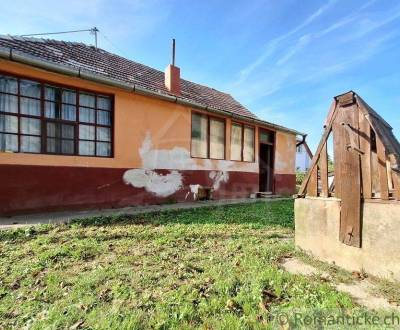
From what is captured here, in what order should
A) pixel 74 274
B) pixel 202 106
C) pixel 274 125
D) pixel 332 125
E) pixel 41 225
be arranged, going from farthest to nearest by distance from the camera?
pixel 274 125
pixel 202 106
pixel 41 225
pixel 332 125
pixel 74 274

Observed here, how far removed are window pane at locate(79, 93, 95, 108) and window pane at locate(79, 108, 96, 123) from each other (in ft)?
0.48

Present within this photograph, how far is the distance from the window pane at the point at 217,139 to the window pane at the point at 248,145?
1403 mm

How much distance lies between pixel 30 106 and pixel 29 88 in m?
0.45

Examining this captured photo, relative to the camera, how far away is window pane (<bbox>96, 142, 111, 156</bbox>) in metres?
8.60

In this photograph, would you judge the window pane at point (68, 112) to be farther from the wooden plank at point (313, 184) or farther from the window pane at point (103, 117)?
the wooden plank at point (313, 184)

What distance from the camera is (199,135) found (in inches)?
453

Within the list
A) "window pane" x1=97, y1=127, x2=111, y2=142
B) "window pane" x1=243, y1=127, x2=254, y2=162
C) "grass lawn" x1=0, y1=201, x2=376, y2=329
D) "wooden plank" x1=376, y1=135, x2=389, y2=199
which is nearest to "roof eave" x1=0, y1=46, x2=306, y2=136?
"window pane" x1=97, y1=127, x2=111, y2=142

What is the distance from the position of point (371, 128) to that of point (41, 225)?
6155 millimetres

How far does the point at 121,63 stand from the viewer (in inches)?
441

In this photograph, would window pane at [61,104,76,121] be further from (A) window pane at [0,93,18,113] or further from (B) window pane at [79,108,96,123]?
(A) window pane at [0,93,18,113]

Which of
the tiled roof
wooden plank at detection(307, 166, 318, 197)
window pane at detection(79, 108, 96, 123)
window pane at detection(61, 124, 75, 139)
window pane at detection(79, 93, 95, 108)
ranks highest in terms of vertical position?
the tiled roof

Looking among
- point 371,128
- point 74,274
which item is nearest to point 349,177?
point 371,128

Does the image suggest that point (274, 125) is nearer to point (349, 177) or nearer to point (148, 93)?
point (148, 93)

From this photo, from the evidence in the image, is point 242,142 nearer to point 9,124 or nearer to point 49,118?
point 49,118
